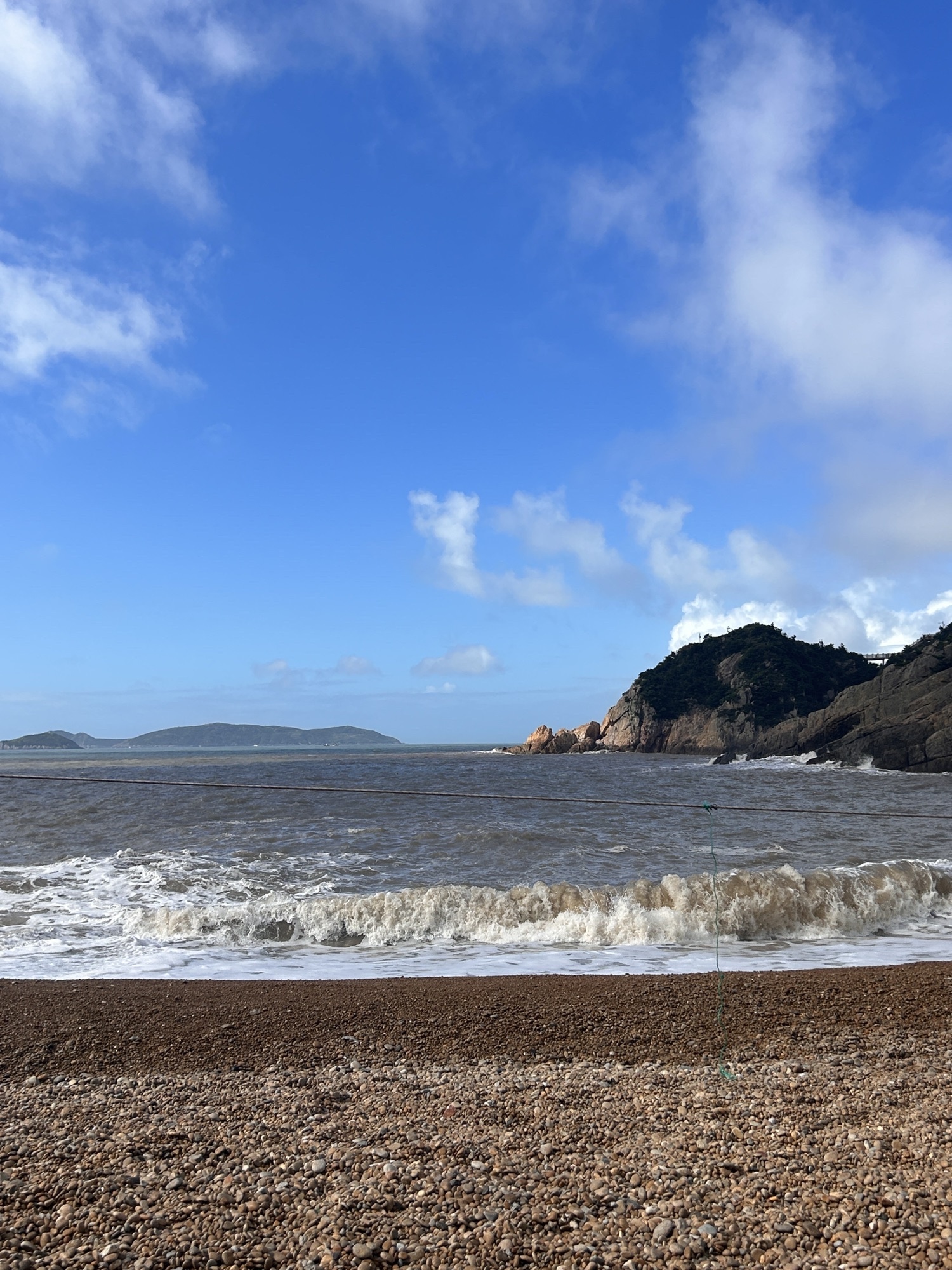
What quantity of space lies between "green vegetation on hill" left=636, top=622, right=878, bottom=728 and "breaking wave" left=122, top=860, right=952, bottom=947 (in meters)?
80.5

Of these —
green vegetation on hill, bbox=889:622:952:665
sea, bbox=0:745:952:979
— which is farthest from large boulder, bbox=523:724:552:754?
sea, bbox=0:745:952:979

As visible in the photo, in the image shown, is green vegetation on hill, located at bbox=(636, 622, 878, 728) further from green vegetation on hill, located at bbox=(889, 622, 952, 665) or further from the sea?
the sea

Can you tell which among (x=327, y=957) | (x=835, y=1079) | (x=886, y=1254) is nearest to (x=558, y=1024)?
(x=835, y=1079)

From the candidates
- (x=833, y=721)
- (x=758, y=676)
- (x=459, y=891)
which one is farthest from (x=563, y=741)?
(x=459, y=891)

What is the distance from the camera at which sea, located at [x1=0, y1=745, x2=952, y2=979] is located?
33.3 feet

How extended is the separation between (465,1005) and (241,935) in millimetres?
5352

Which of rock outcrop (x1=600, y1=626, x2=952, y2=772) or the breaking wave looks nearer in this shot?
the breaking wave

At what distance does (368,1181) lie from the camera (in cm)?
375

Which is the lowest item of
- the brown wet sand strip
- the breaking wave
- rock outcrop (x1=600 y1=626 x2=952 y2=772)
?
the breaking wave

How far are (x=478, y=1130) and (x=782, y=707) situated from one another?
93.9 meters

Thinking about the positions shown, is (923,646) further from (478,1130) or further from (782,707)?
(478,1130)

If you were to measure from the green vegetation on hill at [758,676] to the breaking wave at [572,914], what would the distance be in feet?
264

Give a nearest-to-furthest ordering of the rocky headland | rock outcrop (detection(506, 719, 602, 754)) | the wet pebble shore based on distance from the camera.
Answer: the wet pebble shore
the rocky headland
rock outcrop (detection(506, 719, 602, 754))

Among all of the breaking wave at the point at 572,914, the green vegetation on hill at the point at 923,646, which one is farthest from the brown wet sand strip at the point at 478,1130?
the green vegetation on hill at the point at 923,646
